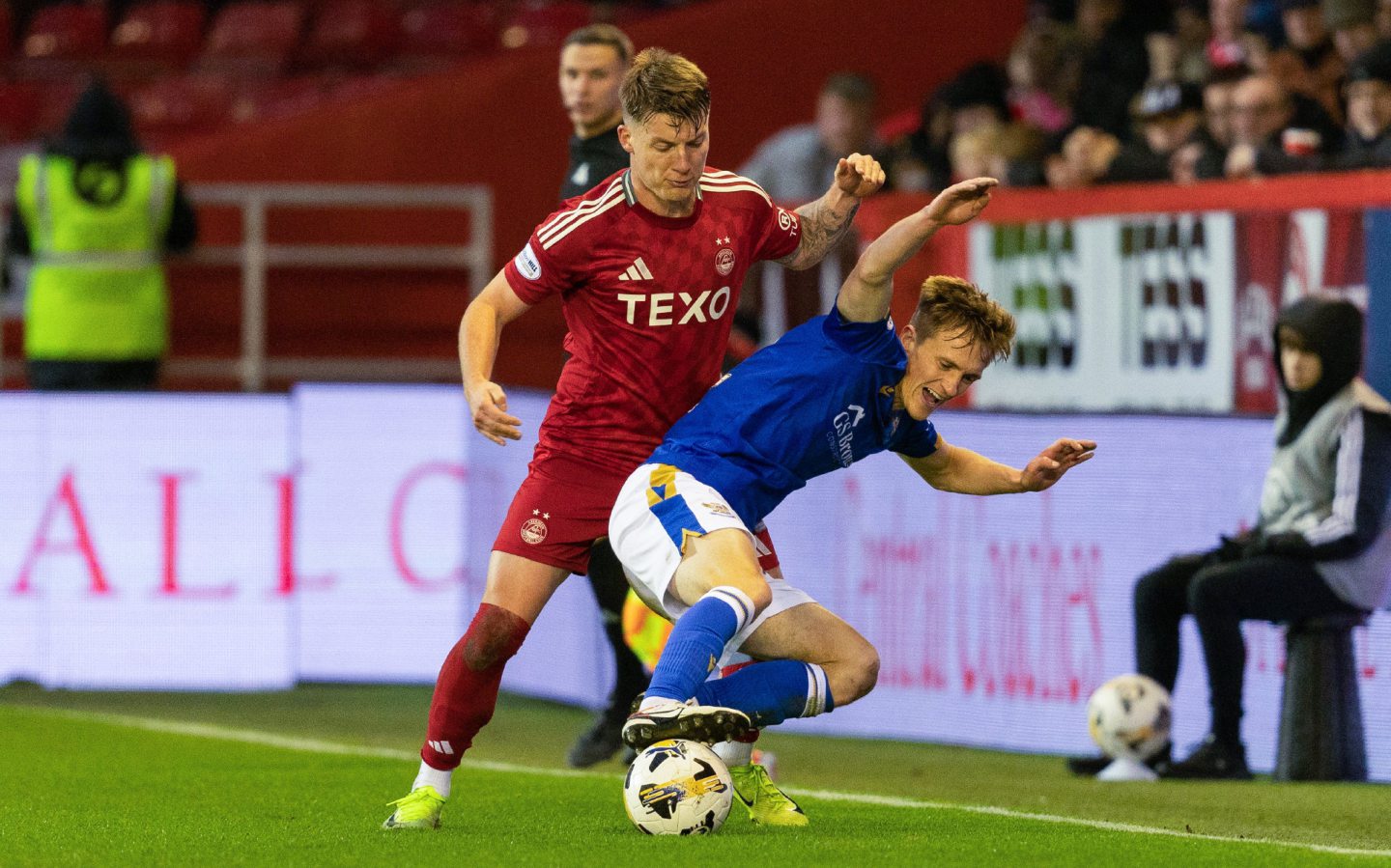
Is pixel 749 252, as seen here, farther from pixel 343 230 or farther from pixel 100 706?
pixel 343 230

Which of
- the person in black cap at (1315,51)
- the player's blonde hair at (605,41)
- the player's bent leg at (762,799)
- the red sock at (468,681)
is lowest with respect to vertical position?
the player's bent leg at (762,799)

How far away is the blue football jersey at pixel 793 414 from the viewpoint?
5.48 meters

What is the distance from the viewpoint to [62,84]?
1552 centimetres

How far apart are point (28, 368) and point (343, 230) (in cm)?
247

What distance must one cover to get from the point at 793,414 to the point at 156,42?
38.1ft

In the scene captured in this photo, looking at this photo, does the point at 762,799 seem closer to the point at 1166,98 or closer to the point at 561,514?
the point at 561,514

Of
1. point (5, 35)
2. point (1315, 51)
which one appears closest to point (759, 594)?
point (1315, 51)

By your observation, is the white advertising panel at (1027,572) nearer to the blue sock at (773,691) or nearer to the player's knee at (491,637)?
the blue sock at (773,691)

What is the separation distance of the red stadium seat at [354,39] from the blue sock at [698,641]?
11355 mm

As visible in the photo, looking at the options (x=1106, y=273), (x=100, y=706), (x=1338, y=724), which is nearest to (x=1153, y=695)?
(x=1338, y=724)

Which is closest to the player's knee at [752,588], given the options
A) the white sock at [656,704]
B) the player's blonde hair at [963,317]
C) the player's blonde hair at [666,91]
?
the white sock at [656,704]

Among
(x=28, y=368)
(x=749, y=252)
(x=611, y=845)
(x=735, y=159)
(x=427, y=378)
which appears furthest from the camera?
(x=735, y=159)

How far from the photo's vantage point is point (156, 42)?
1606 cm

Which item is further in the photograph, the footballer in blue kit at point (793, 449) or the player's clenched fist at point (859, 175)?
the player's clenched fist at point (859, 175)
